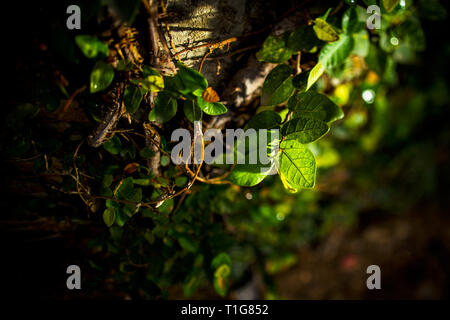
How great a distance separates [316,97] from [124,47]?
0.54 m

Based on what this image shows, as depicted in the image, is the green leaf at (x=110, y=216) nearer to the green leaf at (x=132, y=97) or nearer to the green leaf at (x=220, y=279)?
the green leaf at (x=132, y=97)

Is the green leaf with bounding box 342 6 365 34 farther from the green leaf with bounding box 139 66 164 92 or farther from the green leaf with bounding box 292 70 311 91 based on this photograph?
the green leaf with bounding box 139 66 164 92

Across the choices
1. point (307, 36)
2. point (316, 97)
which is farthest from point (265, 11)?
point (316, 97)

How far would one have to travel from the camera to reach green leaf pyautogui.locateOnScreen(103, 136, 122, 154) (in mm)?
758

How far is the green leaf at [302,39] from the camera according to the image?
776 millimetres

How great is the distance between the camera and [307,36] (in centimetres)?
78

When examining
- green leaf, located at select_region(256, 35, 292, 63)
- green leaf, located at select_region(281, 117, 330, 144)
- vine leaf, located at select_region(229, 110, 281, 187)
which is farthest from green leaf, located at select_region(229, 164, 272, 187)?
green leaf, located at select_region(256, 35, 292, 63)

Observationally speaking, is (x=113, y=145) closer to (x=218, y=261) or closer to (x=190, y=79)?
(x=190, y=79)

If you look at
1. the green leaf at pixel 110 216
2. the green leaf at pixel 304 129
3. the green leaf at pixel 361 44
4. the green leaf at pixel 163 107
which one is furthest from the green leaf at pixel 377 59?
the green leaf at pixel 110 216

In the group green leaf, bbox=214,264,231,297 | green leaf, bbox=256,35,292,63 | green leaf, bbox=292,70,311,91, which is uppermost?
green leaf, bbox=256,35,292,63

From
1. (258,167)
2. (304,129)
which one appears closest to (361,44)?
(304,129)

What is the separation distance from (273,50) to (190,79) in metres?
0.30

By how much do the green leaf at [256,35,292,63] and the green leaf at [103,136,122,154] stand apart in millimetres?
492
